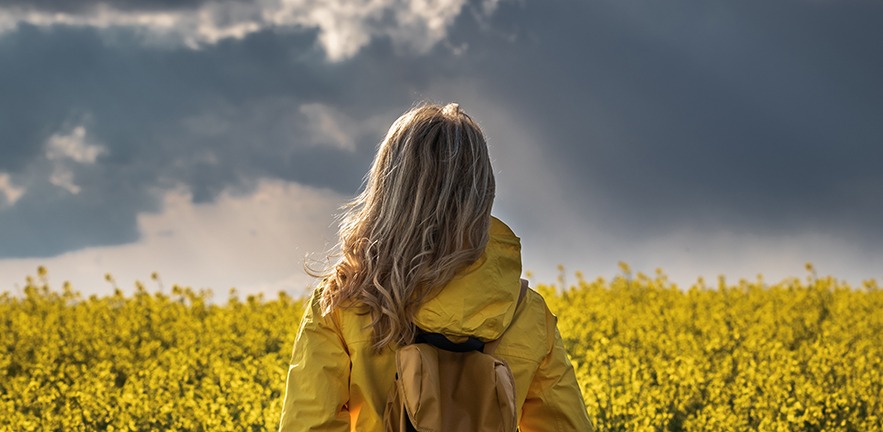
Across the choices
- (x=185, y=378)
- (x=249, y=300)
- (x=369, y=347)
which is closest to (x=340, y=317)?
(x=369, y=347)

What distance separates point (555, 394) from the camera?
8.04ft

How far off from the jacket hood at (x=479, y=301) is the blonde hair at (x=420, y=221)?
32 millimetres

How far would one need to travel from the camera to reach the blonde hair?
7.40 ft

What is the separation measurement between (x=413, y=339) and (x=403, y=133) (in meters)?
0.52

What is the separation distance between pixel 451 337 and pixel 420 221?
0.96 feet

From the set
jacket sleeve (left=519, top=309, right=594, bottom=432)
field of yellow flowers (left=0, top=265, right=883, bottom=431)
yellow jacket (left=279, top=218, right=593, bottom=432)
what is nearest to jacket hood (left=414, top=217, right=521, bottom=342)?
yellow jacket (left=279, top=218, right=593, bottom=432)

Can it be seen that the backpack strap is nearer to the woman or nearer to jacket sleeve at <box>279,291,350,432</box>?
the woman

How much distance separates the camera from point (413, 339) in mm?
2289

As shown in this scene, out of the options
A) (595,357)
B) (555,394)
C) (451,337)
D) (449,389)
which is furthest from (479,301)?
(595,357)

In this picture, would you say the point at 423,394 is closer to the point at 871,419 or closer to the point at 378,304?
the point at 378,304

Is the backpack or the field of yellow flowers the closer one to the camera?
the backpack

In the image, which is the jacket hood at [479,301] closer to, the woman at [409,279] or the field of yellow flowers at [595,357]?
the woman at [409,279]

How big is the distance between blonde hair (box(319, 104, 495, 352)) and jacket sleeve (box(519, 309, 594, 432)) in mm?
391

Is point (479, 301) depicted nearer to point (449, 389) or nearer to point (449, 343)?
point (449, 343)
